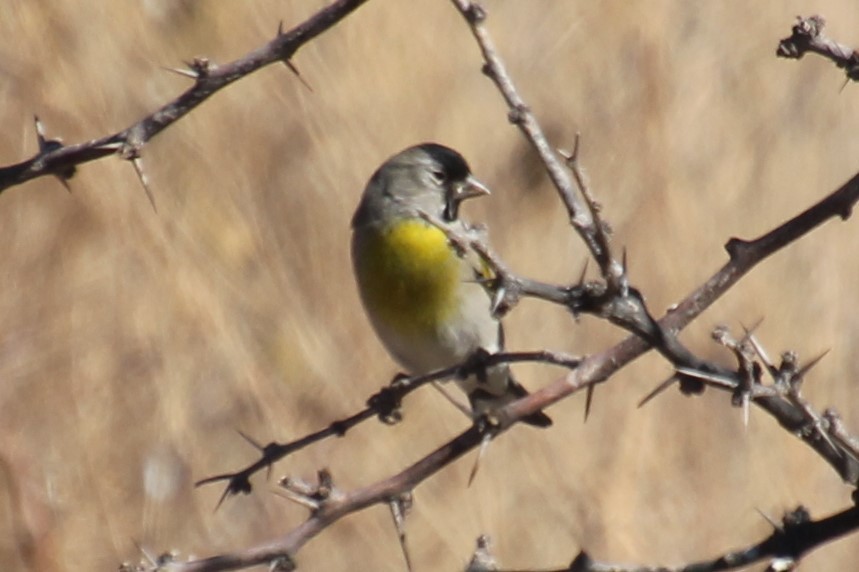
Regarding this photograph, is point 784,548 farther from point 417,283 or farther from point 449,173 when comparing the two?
point 449,173

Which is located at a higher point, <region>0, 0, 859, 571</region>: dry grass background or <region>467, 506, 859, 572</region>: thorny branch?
<region>0, 0, 859, 571</region>: dry grass background

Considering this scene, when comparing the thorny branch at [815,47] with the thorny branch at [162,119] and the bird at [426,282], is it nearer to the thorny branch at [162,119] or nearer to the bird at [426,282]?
the thorny branch at [162,119]

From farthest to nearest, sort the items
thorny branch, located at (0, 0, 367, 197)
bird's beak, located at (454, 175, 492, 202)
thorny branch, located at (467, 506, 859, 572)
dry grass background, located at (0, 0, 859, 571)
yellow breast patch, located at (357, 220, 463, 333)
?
1. dry grass background, located at (0, 0, 859, 571)
2. bird's beak, located at (454, 175, 492, 202)
3. yellow breast patch, located at (357, 220, 463, 333)
4. thorny branch, located at (0, 0, 367, 197)
5. thorny branch, located at (467, 506, 859, 572)

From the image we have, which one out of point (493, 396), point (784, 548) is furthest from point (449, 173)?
point (784, 548)

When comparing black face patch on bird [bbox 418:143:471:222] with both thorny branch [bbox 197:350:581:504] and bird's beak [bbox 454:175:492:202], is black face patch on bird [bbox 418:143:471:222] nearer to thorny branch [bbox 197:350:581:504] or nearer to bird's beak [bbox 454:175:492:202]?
bird's beak [bbox 454:175:492:202]

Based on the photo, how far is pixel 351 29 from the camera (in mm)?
6645

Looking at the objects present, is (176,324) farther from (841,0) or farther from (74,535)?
(841,0)

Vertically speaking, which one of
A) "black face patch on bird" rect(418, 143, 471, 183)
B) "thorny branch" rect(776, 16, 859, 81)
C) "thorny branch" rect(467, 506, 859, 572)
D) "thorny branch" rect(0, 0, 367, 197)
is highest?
"black face patch on bird" rect(418, 143, 471, 183)

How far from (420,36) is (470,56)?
251 mm

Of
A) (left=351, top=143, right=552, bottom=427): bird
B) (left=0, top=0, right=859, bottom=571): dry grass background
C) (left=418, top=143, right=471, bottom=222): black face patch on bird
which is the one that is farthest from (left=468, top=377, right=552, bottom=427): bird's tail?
(left=0, top=0, right=859, bottom=571): dry grass background

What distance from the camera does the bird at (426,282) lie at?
4.54 m

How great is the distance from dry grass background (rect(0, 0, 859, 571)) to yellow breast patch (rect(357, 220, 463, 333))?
2051 mm

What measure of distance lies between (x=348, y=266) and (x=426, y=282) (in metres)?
2.22

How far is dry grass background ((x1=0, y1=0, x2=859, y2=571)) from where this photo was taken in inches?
247
